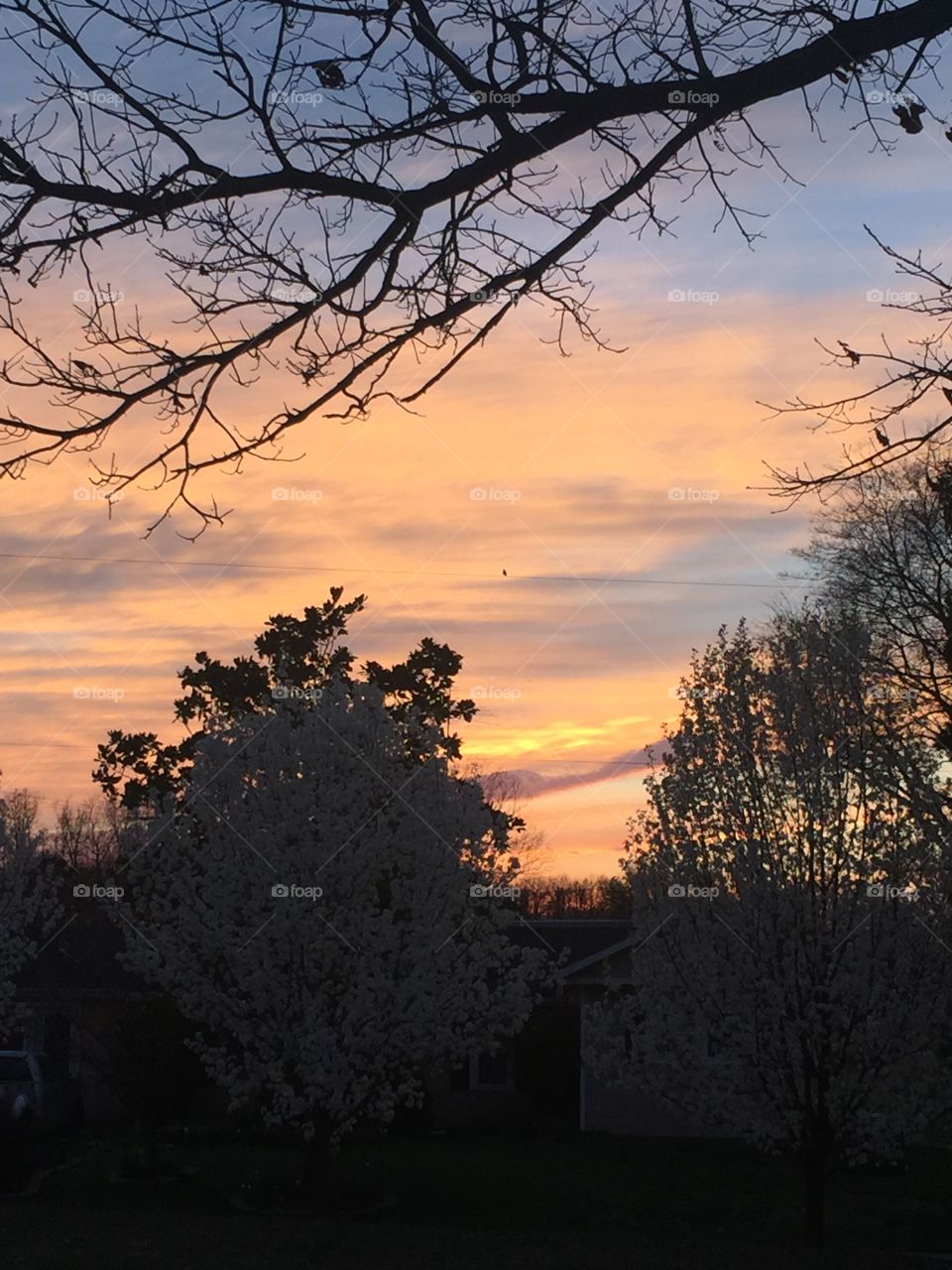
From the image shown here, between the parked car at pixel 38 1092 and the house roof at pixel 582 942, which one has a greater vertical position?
the house roof at pixel 582 942

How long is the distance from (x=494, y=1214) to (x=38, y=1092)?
41.1ft

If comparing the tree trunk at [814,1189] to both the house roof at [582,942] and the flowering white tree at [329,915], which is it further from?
the house roof at [582,942]

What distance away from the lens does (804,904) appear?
15828 mm

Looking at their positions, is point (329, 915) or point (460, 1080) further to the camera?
point (460, 1080)

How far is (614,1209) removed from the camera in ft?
74.8

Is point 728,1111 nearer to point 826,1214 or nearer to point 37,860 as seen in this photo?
point 826,1214

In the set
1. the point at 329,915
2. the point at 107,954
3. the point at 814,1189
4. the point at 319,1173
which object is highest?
the point at 329,915

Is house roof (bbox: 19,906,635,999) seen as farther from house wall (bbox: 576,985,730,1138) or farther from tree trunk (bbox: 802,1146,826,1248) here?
tree trunk (bbox: 802,1146,826,1248)

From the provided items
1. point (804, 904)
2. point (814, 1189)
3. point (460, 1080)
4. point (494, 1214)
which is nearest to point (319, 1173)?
point (494, 1214)

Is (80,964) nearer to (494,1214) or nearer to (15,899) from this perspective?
(15,899)

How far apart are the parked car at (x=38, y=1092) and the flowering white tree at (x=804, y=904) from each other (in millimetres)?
15209

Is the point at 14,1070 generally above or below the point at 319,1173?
above

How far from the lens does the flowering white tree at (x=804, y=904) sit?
626 inches

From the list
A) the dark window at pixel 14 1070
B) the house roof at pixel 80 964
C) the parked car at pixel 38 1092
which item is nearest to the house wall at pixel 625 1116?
the house roof at pixel 80 964
